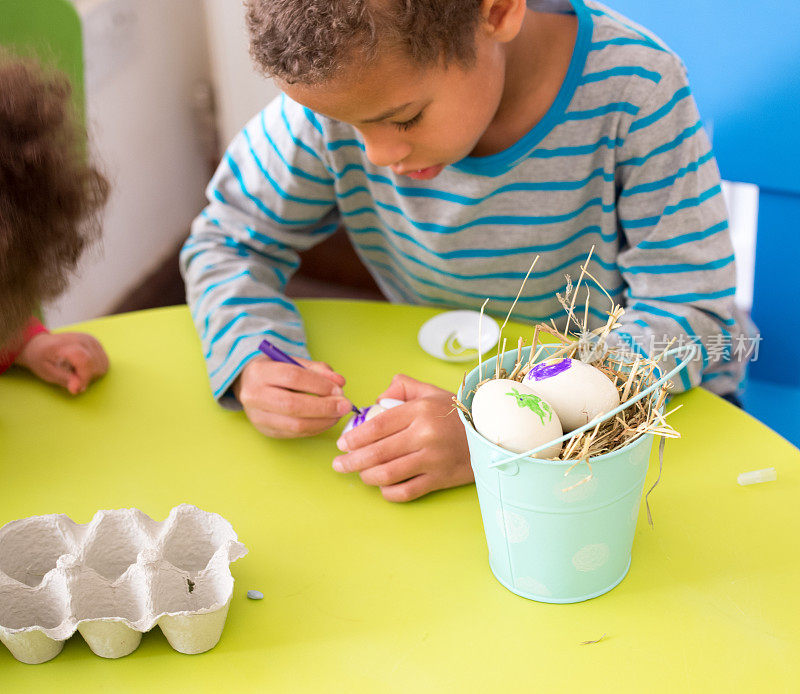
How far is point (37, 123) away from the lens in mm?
599

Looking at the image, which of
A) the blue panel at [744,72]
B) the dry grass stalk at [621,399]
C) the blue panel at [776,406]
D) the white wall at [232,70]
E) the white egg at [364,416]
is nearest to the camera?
the dry grass stalk at [621,399]

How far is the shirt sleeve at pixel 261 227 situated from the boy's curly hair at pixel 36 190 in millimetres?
287

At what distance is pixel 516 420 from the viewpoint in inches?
22.5

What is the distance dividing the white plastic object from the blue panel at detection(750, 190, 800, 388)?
1.72ft

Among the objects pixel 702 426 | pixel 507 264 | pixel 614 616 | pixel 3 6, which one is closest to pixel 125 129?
pixel 3 6

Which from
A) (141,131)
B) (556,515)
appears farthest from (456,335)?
(141,131)

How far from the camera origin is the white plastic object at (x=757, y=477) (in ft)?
2.39

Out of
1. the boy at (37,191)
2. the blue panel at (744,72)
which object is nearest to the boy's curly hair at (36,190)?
the boy at (37,191)

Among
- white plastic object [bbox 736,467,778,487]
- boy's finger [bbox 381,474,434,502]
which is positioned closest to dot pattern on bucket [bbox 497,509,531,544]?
boy's finger [bbox 381,474,434,502]

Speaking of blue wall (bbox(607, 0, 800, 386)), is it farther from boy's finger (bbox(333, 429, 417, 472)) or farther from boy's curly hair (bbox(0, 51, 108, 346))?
boy's curly hair (bbox(0, 51, 108, 346))

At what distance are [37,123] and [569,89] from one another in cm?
52

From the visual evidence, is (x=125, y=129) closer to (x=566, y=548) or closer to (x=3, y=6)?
(x=3, y=6)

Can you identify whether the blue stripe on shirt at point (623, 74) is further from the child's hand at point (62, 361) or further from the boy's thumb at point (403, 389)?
the child's hand at point (62, 361)

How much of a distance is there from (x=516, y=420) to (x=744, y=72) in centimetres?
76
